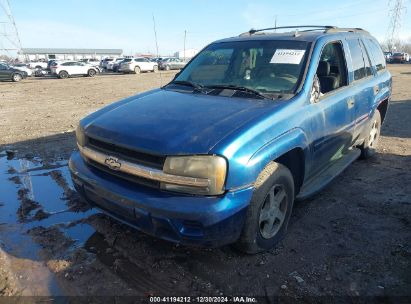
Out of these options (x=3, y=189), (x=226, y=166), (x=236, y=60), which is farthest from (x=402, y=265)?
(x=3, y=189)

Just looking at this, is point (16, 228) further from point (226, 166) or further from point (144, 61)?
point (144, 61)

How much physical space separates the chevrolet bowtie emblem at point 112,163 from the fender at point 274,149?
1.04 m

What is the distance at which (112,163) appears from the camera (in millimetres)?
2973

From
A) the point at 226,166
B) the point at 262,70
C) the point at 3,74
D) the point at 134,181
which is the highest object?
the point at 262,70

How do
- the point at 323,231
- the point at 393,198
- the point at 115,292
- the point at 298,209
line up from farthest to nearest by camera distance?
the point at 393,198 < the point at 298,209 < the point at 323,231 < the point at 115,292

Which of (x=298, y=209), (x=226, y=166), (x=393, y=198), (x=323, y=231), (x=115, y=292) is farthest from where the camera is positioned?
(x=393, y=198)

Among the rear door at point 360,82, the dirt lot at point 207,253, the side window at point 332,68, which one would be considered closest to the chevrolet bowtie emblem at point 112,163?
the dirt lot at point 207,253

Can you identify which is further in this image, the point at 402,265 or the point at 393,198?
the point at 393,198

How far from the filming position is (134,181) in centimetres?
288

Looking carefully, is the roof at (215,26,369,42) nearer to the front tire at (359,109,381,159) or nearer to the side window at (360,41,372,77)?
the side window at (360,41,372,77)

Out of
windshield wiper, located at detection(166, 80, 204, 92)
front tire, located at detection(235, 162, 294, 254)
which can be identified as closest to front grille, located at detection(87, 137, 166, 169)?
front tire, located at detection(235, 162, 294, 254)

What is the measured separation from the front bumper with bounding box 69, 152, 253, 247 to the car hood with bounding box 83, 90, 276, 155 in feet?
1.13

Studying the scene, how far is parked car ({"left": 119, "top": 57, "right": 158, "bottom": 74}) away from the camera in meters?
35.7

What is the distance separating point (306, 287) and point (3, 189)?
4002 millimetres
